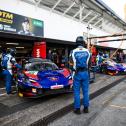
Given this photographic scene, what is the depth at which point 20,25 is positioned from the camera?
11555mm

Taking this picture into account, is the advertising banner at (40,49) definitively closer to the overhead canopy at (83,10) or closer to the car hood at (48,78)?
the overhead canopy at (83,10)

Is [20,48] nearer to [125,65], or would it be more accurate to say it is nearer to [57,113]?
[125,65]

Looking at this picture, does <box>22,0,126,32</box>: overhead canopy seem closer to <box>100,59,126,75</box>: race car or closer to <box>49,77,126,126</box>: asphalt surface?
<box>100,59,126,75</box>: race car

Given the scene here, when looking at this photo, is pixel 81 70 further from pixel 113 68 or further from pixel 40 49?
pixel 113 68

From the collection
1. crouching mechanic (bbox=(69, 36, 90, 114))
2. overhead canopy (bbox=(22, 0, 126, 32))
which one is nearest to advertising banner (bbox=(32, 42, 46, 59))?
overhead canopy (bbox=(22, 0, 126, 32))

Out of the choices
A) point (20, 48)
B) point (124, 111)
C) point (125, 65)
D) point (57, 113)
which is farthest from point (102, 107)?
point (20, 48)

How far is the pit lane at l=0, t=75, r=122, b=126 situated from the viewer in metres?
4.75

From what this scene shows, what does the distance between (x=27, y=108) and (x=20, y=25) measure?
672 centimetres

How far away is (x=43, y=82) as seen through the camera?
259 inches

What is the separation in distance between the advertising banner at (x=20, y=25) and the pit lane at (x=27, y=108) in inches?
177

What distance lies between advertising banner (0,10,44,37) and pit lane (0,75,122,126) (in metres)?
4.50

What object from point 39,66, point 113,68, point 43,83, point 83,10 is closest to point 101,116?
point 43,83

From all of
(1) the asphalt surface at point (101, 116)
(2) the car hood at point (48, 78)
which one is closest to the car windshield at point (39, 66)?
(2) the car hood at point (48, 78)

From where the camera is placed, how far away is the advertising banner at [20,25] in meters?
10.5
